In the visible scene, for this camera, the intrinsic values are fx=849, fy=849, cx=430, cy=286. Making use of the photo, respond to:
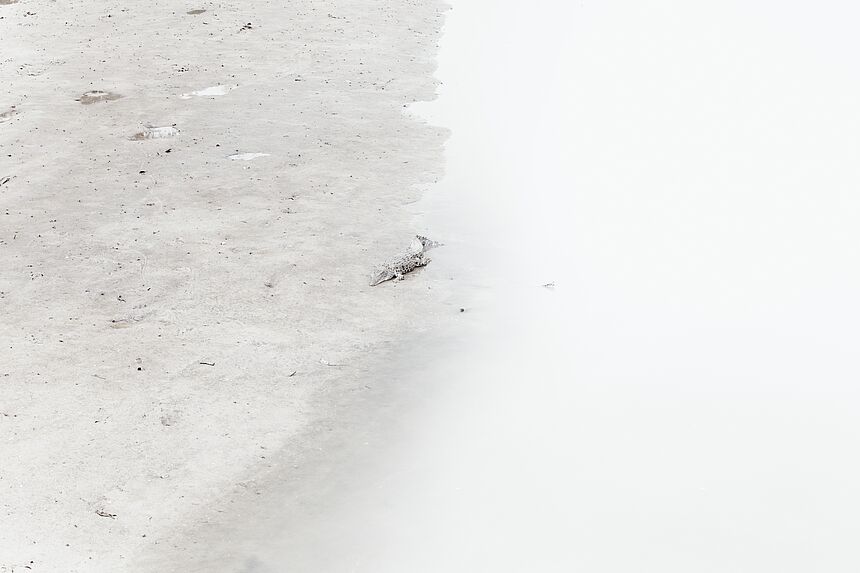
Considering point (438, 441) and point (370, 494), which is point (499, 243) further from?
point (370, 494)

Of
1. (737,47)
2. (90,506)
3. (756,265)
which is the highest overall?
(737,47)

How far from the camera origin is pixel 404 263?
237 inches

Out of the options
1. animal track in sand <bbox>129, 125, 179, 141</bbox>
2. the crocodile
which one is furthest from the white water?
animal track in sand <bbox>129, 125, 179, 141</bbox>

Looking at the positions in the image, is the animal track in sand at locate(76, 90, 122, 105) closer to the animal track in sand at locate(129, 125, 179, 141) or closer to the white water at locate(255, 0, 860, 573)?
the animal track in sand at locate(129, 125, 179, 141)

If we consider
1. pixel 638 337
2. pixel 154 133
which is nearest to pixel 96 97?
pixel 154 133

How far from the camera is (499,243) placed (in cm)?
638

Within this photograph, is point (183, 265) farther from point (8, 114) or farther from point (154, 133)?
point (8, 114)

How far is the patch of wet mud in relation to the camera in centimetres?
858

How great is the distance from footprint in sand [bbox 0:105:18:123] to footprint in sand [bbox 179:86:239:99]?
167 cm

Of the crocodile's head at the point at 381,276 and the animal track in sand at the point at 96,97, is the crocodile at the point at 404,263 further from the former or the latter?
the animal track in sand at the point at 96,97

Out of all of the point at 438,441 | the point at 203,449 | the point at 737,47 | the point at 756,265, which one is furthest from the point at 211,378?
the point at 737,47

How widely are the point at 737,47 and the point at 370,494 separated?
776cm

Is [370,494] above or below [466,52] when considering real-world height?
below

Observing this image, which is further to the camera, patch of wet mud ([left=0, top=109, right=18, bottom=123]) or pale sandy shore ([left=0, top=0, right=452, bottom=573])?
patch of wet mud ([left=0, top=109, right=18, bottom=123])
